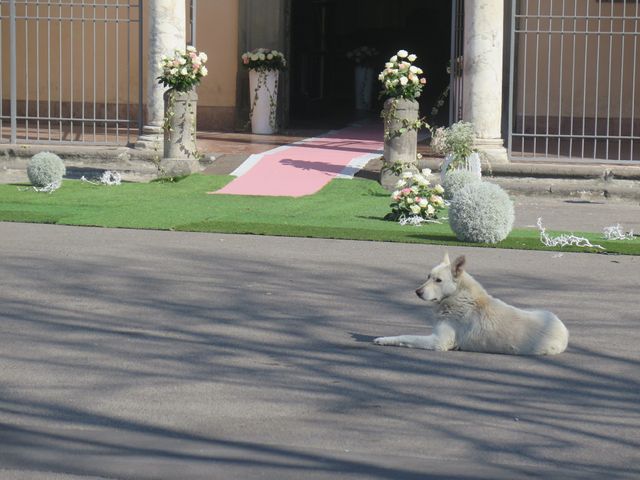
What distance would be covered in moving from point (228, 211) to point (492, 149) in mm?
4504

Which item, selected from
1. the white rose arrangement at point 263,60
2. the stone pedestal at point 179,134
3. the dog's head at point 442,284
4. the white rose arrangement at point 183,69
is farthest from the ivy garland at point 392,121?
the dog's head at point 442,284

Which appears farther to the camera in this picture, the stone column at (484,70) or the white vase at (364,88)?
the white vase at (364,88)

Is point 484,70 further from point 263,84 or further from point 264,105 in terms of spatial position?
point 264,105

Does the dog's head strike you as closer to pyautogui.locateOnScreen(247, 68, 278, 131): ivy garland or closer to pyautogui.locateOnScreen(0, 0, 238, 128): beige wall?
pyautogui.locateOnScreen(247, 68, 278, 131): ivy garland

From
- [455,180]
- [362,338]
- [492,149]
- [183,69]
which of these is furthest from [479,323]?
[183,69]

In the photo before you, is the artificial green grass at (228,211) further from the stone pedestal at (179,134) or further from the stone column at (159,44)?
the stone column at (159,44)

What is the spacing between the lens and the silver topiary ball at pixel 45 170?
16406mm

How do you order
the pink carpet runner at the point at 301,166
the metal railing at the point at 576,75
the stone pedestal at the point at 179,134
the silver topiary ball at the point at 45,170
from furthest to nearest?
the metal railing at the point at 576,75, the stone pedestal at the point at 179,134, the pink carpet runner at the point at 301,166, the silver topiary ball at the point at 45,170

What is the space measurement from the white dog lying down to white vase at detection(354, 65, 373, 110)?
2064cm

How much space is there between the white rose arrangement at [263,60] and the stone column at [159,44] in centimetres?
277

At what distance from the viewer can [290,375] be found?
743 centimetres

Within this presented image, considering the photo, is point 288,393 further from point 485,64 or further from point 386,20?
point 386,20

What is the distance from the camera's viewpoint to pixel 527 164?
57.7 feet

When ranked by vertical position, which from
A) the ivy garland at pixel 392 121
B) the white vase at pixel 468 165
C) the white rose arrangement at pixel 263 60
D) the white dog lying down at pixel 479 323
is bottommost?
the white dog lying down at pixel 479 323
